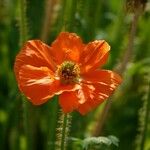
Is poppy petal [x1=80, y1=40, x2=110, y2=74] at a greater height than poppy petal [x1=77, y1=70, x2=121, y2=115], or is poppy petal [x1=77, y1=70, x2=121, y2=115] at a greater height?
poppy petal [x1=80, y1=40, x2=110, y2=74]

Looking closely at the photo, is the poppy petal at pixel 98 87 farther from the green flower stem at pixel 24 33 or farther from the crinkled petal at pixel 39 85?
the green flower stem at pixel 24 33

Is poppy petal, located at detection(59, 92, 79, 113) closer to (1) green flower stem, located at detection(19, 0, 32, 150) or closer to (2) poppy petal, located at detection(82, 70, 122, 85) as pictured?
(2) poppy petal, located at detection(82, 70, 122, 85)

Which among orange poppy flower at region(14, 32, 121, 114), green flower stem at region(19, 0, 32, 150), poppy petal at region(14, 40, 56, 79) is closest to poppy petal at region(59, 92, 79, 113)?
orange poppy flower at region(14, 32, 121, 114)

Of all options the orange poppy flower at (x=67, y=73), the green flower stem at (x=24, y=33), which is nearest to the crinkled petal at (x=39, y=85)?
the orange poppy flower at (x=67, y=73)

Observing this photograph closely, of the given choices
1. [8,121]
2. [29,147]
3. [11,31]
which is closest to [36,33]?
[11,31]

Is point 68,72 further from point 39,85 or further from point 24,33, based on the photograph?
point 24,33

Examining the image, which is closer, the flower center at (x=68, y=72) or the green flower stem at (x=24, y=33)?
the flower center at (x=68, y=72)

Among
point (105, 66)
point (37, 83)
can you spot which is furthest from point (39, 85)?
point (105, 66)

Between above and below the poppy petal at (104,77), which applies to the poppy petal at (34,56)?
above
